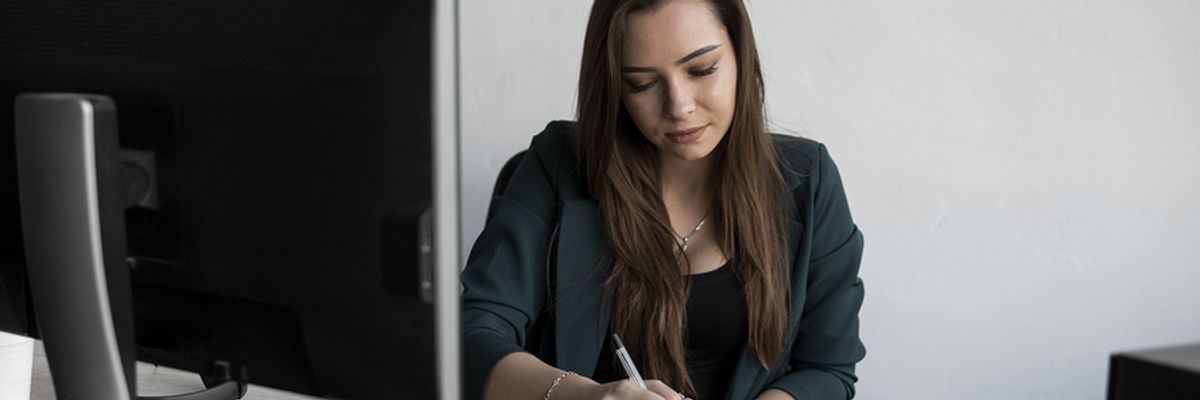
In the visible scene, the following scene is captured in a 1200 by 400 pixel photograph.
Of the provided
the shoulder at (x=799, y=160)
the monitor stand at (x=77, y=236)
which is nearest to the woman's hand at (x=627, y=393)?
the shoulder at (x=799, y=160)

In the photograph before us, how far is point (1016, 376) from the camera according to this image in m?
2.24

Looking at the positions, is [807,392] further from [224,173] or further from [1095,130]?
[224,173]

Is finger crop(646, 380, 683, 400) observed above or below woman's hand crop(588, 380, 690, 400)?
below

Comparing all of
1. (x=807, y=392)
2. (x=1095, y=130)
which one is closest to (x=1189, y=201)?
(x=1095, y=130)

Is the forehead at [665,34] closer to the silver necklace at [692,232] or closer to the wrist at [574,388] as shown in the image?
the silver necklace at [692,232]

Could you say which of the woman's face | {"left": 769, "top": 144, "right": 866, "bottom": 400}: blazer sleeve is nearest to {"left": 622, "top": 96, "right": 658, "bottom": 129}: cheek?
the woman's face

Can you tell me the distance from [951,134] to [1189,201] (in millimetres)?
405

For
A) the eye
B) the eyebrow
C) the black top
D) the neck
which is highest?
the eyebrow

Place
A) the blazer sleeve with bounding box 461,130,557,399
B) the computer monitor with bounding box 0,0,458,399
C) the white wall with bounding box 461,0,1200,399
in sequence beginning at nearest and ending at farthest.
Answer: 1. the computer monitor with bounding box 0,0,458,399
2. the blazer sleeve with bounding box 461,130,557,399
3. the white wall with bounding box 461,0,1200,399

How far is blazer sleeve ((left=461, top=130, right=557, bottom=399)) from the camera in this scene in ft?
5.14

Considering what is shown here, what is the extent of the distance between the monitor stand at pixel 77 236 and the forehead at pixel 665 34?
820 mm

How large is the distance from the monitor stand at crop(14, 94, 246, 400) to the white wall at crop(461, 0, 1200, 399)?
4.37 feet

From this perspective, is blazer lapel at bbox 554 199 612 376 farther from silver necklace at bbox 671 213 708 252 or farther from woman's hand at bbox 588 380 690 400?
woman's hand at bbox 588 380 690 400

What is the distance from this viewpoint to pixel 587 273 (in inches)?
66.0
